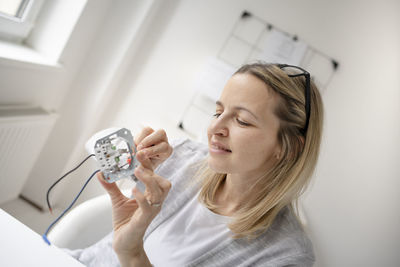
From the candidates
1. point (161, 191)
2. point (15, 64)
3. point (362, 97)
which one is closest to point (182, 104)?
point (15, 64)

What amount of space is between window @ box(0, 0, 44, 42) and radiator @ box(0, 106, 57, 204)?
0.39m

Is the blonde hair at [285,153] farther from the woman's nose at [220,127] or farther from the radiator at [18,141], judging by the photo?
the radiator at [18,141]

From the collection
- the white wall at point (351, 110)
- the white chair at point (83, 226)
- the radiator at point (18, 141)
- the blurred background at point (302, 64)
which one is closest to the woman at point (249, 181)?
the white chair at point (83, 226)

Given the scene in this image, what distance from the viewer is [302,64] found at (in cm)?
204

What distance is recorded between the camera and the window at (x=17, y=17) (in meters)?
1.55

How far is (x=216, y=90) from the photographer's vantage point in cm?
206

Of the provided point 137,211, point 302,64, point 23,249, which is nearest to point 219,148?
point 137,211

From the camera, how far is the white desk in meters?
0.62

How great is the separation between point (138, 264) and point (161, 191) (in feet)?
0.70

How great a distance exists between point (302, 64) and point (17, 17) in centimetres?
170

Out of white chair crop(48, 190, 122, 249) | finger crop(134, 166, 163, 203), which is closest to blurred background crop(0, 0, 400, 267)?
white chair crop(48, 190, 122, 249)

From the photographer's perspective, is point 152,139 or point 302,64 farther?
point 302,64

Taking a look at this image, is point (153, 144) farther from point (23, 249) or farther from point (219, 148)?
point (23, 249)

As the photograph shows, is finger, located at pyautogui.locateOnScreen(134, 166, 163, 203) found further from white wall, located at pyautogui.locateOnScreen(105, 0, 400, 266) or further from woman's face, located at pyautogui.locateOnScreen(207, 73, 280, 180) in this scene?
white wall, located at pyautogui.locateOnScreen(105, 0, 400, 266)
